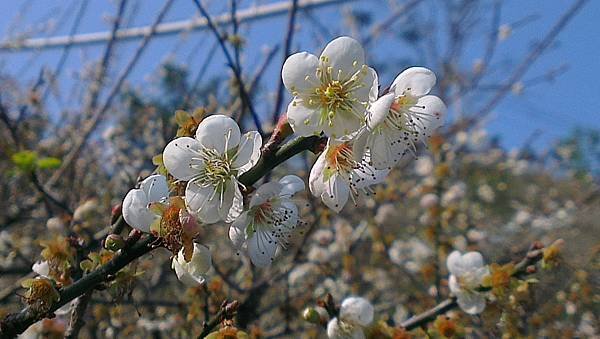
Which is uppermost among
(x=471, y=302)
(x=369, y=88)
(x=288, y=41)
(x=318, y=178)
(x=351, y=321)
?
(x=369, y=88)

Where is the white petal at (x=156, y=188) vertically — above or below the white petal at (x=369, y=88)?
above

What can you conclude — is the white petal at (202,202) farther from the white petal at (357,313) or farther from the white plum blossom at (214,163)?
the white petal at (357,313)

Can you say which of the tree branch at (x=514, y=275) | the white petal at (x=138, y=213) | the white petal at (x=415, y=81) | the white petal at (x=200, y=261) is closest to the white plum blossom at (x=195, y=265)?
the white petal at (x=200, y=261)

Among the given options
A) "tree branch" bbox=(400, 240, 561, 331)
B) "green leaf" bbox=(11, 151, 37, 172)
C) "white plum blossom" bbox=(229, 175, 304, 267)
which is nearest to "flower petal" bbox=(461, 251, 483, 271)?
"tree branch" bbox=(400, 240, 561, 331)

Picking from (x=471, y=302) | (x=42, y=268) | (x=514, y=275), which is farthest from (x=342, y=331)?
(x=42, y=268)

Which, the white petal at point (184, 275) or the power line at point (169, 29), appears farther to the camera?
the power line at point (169, 29)

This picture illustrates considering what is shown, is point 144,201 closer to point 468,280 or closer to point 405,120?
point 405,120
